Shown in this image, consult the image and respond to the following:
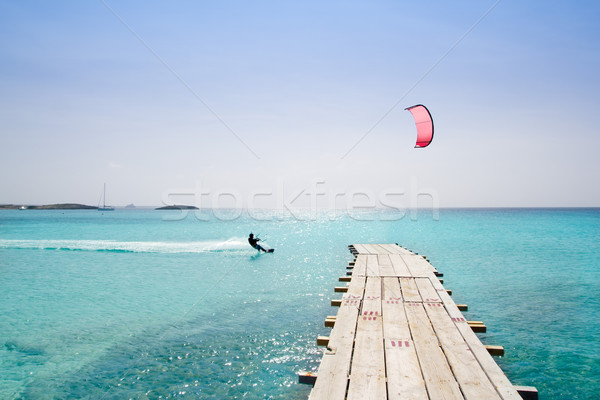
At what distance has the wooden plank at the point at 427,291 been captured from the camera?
1041cm

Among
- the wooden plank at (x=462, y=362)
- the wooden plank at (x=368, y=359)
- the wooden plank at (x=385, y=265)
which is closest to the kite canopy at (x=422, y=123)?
the wooden plank at (x=385, y=265)

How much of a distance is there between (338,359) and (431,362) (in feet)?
5.02

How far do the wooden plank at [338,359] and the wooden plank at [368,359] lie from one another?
0.12 meters

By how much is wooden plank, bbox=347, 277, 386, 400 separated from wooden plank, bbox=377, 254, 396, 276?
16.3 feet

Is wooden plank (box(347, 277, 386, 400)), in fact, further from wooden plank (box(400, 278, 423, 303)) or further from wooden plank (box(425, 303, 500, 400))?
wooden plank (box(400, 278, 423, 303))

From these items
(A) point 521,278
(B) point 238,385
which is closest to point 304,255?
(A) point 521,278

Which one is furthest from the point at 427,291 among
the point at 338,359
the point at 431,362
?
the point at 338,359

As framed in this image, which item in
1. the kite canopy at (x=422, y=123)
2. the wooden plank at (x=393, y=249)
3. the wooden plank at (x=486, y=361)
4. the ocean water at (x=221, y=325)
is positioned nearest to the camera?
the wooden plank at (x=486, y=361)

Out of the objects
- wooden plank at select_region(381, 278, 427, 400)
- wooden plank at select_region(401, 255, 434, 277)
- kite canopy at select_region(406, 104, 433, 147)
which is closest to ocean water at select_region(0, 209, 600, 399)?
wooden plank at select_region(401, 255, 434, 277)

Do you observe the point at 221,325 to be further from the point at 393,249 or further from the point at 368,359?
the point at 393,249

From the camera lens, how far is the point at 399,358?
6.32 meters

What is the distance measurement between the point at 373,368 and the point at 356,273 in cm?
850

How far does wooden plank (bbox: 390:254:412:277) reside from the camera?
14.2 m

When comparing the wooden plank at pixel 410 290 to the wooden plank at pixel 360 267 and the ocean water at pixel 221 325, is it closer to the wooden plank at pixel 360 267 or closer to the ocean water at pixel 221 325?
the wooden plank at pixel 360 267
